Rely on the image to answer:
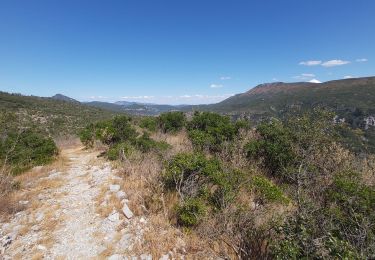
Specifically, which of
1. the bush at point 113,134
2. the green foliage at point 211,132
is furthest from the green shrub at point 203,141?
the bush at point 113,134

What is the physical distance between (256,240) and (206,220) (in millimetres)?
1074

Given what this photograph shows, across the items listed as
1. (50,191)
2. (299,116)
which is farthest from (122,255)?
(299,116)

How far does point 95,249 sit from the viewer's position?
480 cm

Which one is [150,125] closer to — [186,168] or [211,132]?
[211,132]

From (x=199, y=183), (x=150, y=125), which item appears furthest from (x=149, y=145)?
(x=150, y=125)

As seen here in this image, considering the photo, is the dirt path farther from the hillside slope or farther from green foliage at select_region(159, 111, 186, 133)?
the hillside slope

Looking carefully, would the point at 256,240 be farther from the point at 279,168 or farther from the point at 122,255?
the point at 279,168

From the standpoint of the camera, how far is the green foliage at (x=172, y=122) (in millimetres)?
15242

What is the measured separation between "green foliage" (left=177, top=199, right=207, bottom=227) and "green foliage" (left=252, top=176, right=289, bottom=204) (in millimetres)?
1595

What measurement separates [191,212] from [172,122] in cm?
1059

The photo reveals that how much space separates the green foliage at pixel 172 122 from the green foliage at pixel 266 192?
9.08m

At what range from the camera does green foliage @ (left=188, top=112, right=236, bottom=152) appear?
10.2 metres

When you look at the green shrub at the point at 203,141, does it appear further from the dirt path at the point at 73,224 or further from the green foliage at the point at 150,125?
A: the green foliage at the point at 150,125

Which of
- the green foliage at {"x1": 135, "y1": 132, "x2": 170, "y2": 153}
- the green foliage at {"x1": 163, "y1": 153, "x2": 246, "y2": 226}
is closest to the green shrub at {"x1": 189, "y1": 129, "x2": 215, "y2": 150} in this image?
the green foliage at {"x1": 135, "y1": 132, "x2": 170, "y2": 153}
